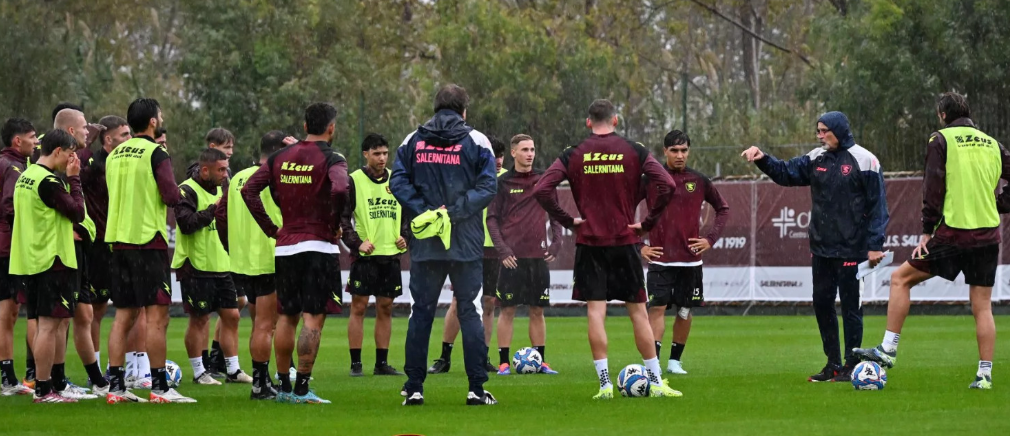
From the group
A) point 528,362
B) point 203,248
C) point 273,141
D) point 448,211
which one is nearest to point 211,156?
point 273,141

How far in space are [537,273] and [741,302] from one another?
11.7 metres

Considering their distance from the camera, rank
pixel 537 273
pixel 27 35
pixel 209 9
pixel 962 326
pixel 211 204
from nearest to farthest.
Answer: pixel 211 204 < pixel 537 273 < pixel 962 326 < pixel 27 35 < pixel 209 9

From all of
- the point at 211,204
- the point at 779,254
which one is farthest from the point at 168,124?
the point at 211,204

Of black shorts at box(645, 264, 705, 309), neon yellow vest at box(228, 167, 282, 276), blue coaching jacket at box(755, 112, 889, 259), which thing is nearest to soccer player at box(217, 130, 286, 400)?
neon yellow vest at box(228, 167, 282, 276)

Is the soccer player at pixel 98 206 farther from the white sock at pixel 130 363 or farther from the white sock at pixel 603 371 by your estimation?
the white sock at pixel 603 371

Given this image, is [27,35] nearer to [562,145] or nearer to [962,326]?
[562,145]

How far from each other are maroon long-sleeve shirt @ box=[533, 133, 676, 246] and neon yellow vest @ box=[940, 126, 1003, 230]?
2101 millimetres

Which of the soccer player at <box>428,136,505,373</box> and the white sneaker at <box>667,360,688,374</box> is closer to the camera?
the white sneaker at <box>667,360,688,374</box>

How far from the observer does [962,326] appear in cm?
2053

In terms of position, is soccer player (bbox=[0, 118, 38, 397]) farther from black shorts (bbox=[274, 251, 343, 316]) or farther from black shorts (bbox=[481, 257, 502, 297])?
→ black shorts (bbox=[481, 257, 502, 297])

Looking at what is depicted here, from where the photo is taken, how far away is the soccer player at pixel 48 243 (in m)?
10.8

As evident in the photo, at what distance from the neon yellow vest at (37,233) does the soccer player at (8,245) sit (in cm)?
78

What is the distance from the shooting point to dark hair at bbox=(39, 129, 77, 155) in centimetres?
1080

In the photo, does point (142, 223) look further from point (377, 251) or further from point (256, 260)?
point (377, 251)
